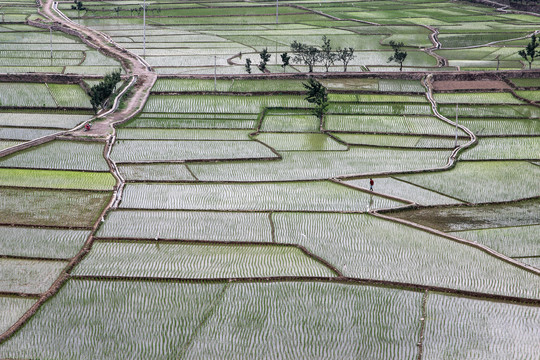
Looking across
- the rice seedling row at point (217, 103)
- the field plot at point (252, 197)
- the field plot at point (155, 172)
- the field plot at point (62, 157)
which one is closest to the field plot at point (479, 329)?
the field plot at point (252, 197)

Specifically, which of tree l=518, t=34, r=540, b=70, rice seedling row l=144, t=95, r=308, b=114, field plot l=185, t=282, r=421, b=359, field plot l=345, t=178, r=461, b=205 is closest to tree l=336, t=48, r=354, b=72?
rice seedling row l=144, t=95, r=308, b=114

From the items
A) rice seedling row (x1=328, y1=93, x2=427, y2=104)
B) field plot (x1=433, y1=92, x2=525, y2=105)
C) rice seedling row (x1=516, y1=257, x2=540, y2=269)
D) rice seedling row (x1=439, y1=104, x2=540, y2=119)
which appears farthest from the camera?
field plot (x1=433, y1=92, x2=525, y2=105)

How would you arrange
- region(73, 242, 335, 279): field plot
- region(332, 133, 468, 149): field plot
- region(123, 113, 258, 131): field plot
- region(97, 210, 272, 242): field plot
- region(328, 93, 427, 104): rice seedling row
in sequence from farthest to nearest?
region(328, 93, 427, 104): rice seedling row → region(123, 113, 258, 131): field plot → region(332, 133, 468, 149): field plot → region(97, 210, 272, 242): field plot → region(73, 242, 335, 279): field plot

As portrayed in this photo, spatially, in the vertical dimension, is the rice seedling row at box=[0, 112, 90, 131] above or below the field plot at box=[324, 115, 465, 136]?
below

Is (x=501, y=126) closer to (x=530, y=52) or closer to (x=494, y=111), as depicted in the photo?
(x=494, y=111)

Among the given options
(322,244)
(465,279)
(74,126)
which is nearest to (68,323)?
(322,244)

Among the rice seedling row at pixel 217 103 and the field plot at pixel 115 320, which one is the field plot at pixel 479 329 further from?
the rice seedling row at pixel 217 103

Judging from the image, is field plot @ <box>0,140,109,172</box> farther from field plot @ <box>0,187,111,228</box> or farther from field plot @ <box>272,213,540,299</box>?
field plot @ <box>272,213,540,299</box>
